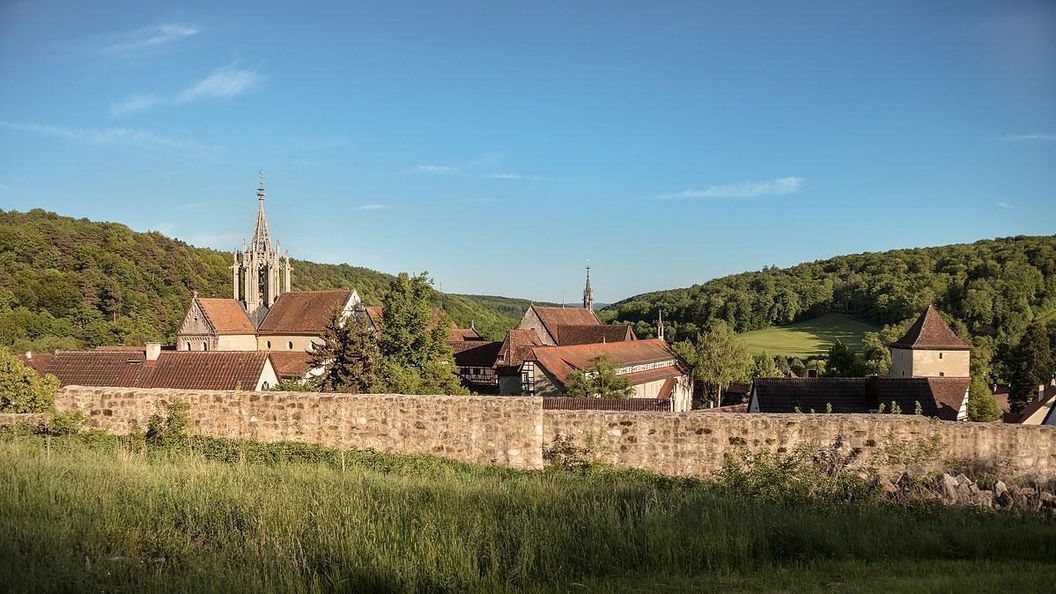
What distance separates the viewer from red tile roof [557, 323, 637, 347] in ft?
216

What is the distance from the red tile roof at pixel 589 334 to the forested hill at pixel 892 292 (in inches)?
1347

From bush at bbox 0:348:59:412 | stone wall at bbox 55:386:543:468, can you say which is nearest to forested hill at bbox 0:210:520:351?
bush at bbox 0:348:59:412

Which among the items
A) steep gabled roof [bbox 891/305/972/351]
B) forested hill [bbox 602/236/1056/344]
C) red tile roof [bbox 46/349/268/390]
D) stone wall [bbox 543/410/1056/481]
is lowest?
stone wall [bbox 543/410/1056/481]

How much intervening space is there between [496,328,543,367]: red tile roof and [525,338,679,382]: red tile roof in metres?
4.70

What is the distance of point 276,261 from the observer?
57.7 meters

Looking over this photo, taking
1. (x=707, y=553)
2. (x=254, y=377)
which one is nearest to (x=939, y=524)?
(x=707, y=553)

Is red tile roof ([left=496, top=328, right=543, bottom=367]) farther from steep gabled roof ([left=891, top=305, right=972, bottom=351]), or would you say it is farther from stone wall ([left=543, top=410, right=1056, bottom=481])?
stone wall ([left=543, top=410, right=1056, bottom=481])

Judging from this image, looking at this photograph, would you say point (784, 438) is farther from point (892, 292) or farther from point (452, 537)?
point (892, 292)

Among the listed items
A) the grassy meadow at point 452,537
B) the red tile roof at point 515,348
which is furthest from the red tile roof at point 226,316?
the grassy meadow at point 452,537

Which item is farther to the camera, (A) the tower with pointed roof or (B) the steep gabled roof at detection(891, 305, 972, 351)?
(B) the steep gabled roof at detection(891, 305, 972, 351)

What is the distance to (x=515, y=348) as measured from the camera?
55.1 metres

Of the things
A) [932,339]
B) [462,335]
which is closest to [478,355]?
[462,335]

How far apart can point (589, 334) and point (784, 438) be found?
54.2 meters

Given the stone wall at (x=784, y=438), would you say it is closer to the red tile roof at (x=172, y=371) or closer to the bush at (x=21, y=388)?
the red tile roof at (x=172, y=371)
